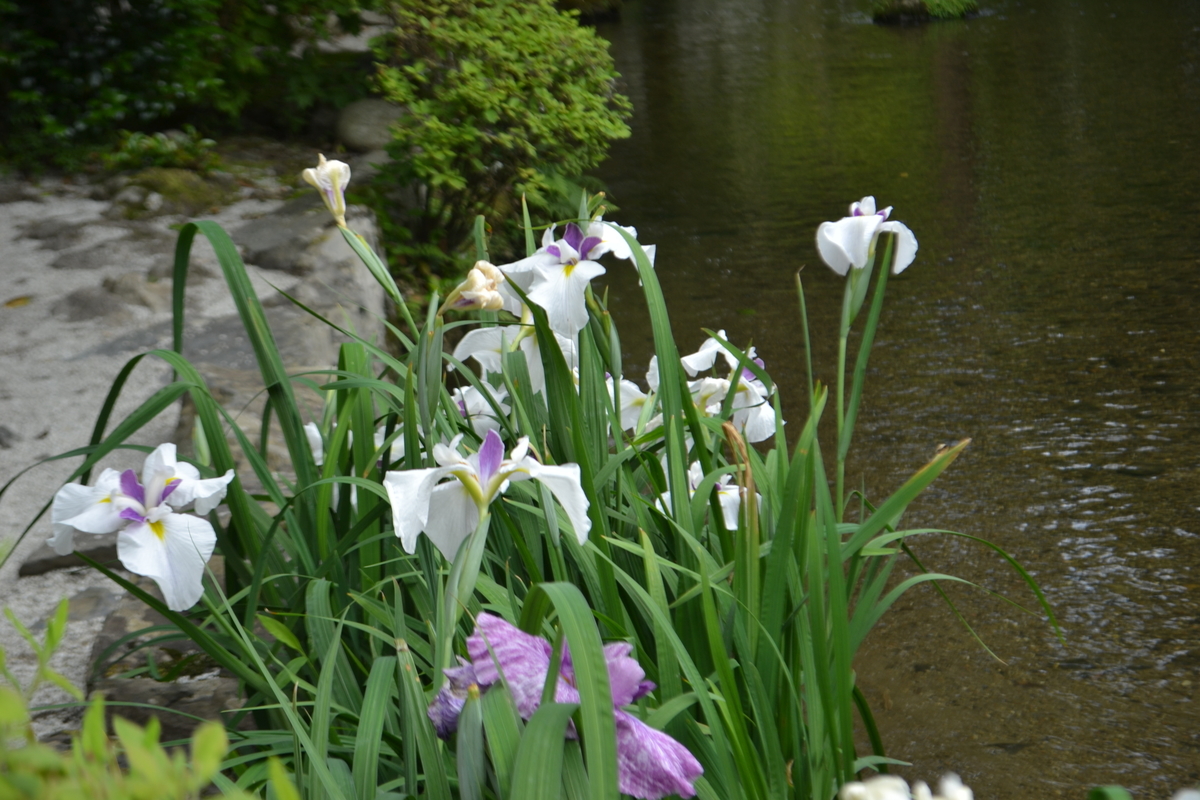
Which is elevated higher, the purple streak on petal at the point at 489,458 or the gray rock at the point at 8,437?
the purple streak on petal at the point at 489,458

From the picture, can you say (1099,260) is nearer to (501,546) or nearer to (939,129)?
(939,129)

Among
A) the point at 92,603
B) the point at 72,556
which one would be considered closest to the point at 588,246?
the point at 92,603

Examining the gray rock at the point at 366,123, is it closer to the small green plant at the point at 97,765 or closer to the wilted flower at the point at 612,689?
the wilted flower at the point at 612,689

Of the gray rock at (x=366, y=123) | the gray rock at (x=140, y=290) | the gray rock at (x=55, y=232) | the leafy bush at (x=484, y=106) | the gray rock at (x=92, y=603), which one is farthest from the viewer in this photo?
the gray rock at (x=366, y=123)

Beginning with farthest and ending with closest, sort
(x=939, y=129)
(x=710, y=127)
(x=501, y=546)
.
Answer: (x=710, y=127) < (x=939, y=129) < (x=501, y=546)

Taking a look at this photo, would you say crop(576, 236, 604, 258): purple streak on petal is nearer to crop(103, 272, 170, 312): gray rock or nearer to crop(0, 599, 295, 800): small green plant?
crop(0, 599, 295, 800): small green plant

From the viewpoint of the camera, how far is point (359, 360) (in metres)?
1.47

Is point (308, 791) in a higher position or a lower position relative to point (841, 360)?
lower

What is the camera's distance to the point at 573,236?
1248 millimetres

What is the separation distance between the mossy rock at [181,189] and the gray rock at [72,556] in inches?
101

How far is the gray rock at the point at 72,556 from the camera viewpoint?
2.10 m

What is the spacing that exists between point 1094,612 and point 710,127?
555 centimetres

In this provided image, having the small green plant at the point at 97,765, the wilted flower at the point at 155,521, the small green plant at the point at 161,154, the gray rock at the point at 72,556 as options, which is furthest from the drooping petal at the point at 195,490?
the small green plant at the point at 161,154

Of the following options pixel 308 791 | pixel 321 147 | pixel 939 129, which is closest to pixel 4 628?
pixel 308 791
